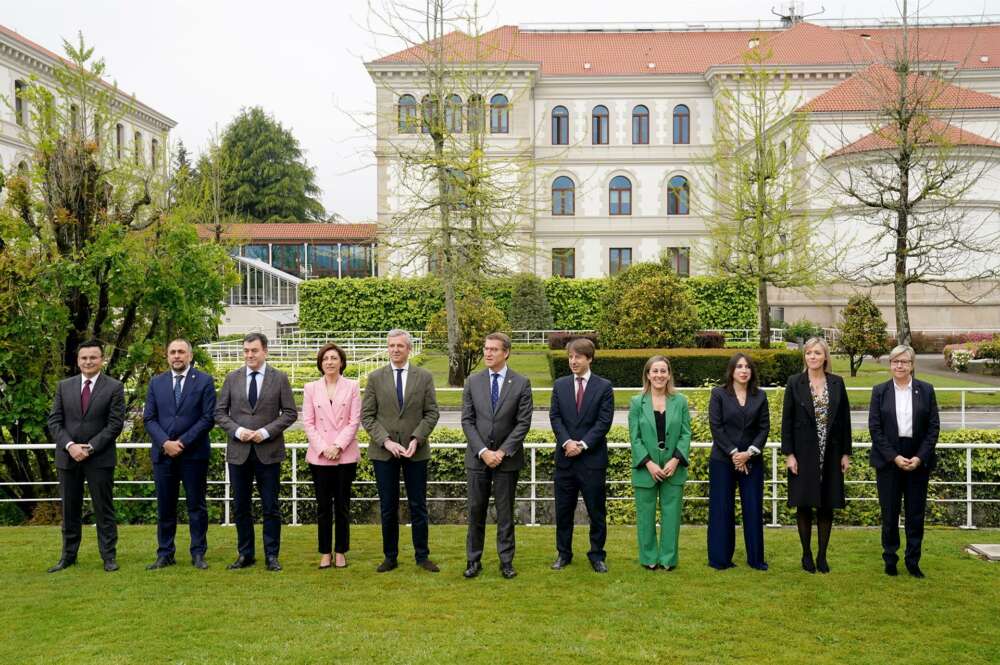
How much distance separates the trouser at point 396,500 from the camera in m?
7.60

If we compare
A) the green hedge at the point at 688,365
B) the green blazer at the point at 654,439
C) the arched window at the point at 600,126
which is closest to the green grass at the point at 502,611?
the green blazer at the point at 654,439

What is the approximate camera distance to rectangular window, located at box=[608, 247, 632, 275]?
50500 mm

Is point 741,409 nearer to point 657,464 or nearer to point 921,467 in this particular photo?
point 657,464

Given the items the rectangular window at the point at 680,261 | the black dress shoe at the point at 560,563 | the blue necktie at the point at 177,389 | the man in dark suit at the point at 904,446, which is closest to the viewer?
the man in dark suit at the point at 904,446

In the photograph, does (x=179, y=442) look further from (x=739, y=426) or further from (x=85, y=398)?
(x=739, y=426)

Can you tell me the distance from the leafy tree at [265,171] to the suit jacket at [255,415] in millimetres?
64933

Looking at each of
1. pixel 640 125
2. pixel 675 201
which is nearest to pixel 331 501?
pixel 675 201

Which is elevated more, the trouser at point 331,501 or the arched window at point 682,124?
the arched window at point 682,124

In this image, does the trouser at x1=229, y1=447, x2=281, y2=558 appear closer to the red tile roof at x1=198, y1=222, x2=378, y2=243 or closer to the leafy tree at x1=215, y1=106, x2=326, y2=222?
the red tile roof at x1=198, y1=222, x2=378, y2=243

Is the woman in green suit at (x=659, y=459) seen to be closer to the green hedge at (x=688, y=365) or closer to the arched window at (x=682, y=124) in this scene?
the green hedge at (x=688, y=365)

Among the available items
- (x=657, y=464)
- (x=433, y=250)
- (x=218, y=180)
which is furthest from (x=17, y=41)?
(x=657, y=464)

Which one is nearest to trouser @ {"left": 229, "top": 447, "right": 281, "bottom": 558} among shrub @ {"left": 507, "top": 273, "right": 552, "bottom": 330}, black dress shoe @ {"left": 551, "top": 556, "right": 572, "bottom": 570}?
black dress shoe @ {"left": 551, "top": 556, "right": 572, "bottom": 570}

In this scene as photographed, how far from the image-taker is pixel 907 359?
24.3 feet

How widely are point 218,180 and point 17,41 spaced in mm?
11498
